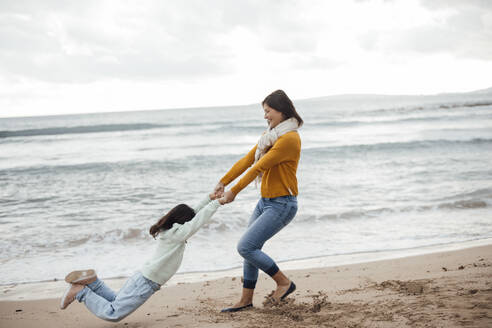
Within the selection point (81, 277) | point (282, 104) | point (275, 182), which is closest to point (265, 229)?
point (275, 182)

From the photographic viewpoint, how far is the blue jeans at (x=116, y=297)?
2994 mm

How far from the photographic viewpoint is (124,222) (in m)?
7.49

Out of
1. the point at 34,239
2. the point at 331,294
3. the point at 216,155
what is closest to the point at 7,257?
the point at 34,239

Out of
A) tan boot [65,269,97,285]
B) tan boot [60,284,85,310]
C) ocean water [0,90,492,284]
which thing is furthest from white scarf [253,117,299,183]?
ocean water [0,90,492,284]

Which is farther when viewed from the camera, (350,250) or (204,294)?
(350,250)

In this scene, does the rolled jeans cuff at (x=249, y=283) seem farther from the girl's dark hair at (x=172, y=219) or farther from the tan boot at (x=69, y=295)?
the tan boot at (x=69, y=295)

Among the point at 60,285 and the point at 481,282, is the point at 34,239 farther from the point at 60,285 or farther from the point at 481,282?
the point at 481,282

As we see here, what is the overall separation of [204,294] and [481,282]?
2.69 metres

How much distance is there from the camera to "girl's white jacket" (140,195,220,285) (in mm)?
3043

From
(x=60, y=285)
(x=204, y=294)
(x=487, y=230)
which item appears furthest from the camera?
(x=487, y=230)

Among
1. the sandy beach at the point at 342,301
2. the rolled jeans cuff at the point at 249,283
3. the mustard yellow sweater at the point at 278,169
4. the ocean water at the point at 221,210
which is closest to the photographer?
the sandy beach at the point at 342,301

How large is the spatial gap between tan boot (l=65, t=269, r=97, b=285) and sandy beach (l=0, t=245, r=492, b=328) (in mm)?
572

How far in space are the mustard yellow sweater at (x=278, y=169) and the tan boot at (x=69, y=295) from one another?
1.48 m

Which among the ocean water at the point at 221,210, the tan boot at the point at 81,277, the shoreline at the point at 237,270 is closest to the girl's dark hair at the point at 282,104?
the tan boot at the point at 81,277
